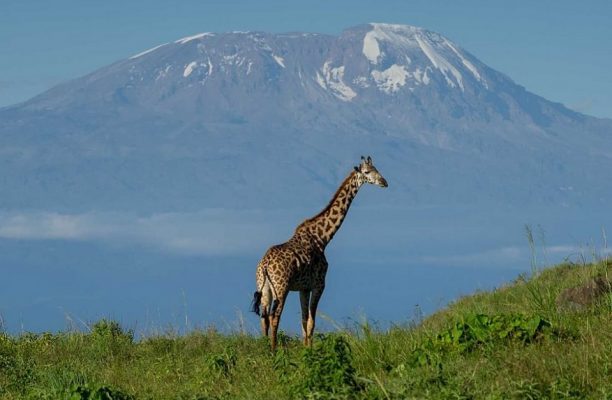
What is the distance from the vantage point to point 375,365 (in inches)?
551

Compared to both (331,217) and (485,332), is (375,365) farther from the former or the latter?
(331,217)

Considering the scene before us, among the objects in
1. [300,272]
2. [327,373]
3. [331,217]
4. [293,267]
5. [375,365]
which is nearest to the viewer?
[327,373]

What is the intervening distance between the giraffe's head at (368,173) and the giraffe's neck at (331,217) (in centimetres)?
9

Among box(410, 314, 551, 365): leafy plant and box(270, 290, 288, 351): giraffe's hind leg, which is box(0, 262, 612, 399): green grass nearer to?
box(410, 314, 551, 365): leafy plant

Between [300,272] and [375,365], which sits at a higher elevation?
[300,272]

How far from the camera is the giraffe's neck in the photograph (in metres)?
20.0

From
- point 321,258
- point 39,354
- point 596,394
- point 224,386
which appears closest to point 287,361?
point 224,386

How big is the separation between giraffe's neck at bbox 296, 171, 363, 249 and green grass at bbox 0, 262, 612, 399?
6.15 ft

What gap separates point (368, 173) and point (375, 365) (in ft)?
24.5

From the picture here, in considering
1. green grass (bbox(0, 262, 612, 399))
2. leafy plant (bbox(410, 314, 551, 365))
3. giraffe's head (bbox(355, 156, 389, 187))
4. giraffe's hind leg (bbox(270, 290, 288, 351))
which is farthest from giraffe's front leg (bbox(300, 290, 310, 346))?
leafy plant (bbox(410, 314, 551, 365))

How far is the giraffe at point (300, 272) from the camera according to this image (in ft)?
59.6

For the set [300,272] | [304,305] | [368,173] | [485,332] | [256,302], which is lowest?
[485,332]

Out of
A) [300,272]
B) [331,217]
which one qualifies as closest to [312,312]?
[300,272]

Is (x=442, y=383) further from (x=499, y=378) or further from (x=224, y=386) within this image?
(x=224, y=386)
